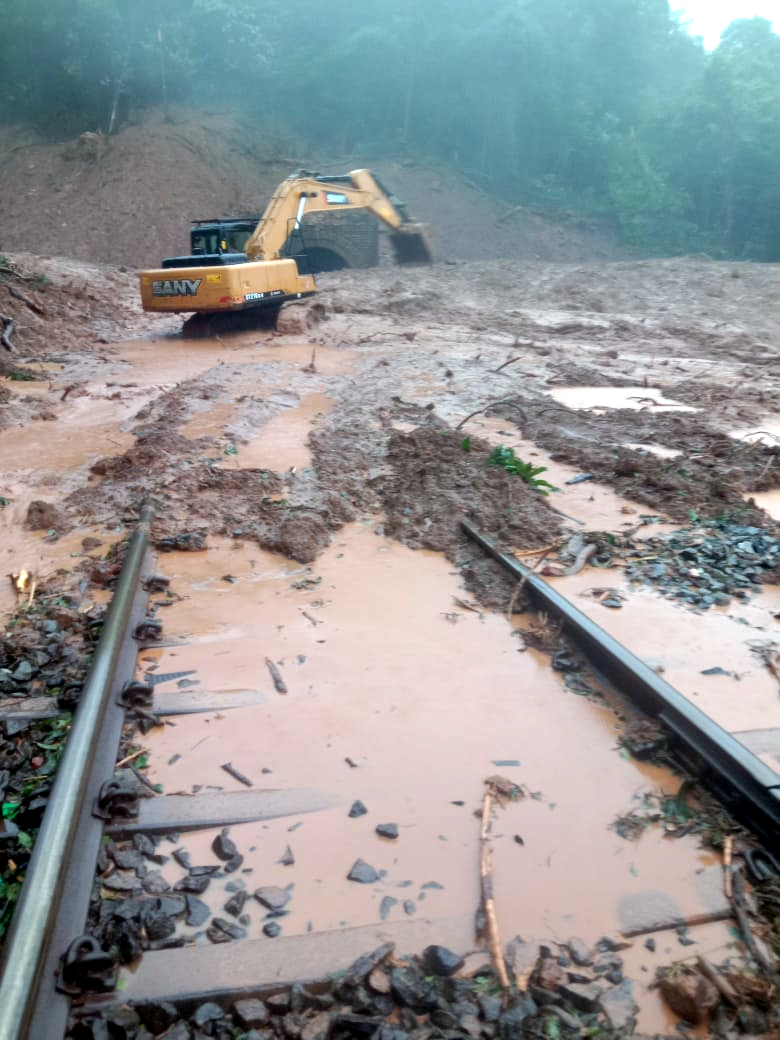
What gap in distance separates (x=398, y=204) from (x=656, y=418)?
14.6m

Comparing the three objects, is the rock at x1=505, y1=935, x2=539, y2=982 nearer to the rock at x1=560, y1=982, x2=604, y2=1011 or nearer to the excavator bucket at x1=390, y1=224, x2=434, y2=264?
the rock at x1=560, y1=982, x2=604, y2=1011

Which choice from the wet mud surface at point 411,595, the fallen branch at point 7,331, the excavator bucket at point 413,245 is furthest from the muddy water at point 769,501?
the excavator bucket at point 413,245

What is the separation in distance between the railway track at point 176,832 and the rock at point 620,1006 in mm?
489

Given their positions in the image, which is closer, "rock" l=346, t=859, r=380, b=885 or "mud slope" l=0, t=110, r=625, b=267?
"rock" l=346, t=859, r=380, b=885

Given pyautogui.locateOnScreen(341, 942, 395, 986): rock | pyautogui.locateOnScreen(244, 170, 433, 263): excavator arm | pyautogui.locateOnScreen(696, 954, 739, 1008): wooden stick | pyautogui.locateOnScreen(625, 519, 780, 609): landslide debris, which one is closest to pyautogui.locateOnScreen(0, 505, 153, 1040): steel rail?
pyautogui.locateOnScreen(341, 942, 395, 986): rock

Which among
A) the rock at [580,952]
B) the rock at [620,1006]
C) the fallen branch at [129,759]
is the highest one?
the rock at [620,1006]

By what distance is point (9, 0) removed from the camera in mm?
30797

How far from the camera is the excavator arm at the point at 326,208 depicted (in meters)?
16.5

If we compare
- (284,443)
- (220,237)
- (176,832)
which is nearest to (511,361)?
(284,443)

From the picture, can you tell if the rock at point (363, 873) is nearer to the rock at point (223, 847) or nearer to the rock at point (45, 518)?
the rock at point (223, 847)

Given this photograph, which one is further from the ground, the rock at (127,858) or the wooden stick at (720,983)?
the wooden stick at (720,983)

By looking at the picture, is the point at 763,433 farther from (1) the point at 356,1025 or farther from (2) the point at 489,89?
(2) the point at 489,89

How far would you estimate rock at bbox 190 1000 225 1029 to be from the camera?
2.50m

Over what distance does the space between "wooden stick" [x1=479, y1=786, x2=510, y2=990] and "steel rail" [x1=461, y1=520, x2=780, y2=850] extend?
94 centimetres
